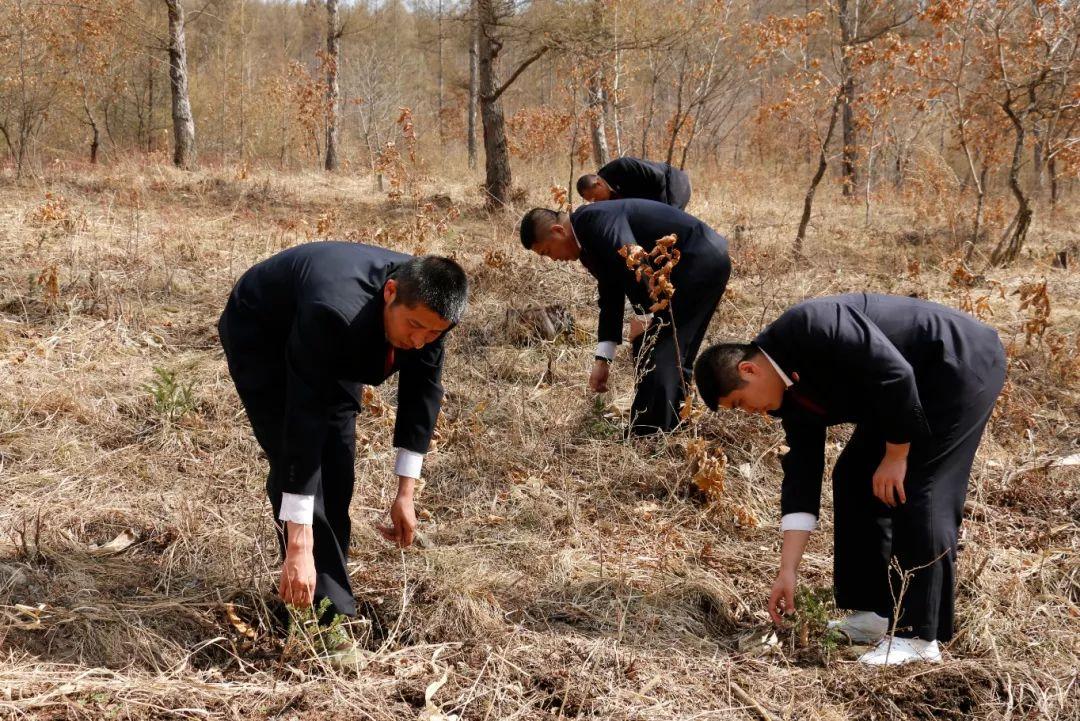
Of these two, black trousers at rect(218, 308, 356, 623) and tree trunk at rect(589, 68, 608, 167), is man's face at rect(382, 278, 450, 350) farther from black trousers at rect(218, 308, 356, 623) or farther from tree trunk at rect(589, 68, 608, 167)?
tree trunk at rect(589, 68, 608, 167)

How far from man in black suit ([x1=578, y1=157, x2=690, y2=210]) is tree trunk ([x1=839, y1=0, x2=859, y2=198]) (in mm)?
3203

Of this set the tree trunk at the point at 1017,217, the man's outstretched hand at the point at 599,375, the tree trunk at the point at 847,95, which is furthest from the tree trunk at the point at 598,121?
the man's outstretched hand at the point at 599,375

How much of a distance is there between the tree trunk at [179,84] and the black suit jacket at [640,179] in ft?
31.2

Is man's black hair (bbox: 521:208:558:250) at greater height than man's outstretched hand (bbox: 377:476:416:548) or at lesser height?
greater

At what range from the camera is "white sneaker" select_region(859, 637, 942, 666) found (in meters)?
2.71

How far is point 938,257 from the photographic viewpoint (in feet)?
27.1

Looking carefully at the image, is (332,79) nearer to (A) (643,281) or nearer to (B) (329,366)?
(A) (643,281)

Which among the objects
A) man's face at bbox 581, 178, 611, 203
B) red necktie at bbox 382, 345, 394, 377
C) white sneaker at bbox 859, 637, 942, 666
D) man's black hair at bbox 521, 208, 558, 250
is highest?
man's face at bbox 581, 178, 611, 203

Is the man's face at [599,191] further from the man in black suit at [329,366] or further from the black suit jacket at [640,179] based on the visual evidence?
the man in black suit at [329,366]

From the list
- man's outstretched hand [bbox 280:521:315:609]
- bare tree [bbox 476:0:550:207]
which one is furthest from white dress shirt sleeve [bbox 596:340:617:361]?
bare tree [bbox 476:0:550:207]

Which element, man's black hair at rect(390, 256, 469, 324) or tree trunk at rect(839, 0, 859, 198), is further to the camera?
tree trunk at rect(839, 0, 859, 198)

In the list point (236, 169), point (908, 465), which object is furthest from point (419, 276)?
point (236, 169)

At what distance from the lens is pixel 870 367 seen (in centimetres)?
245

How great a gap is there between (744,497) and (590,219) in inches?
61.1
